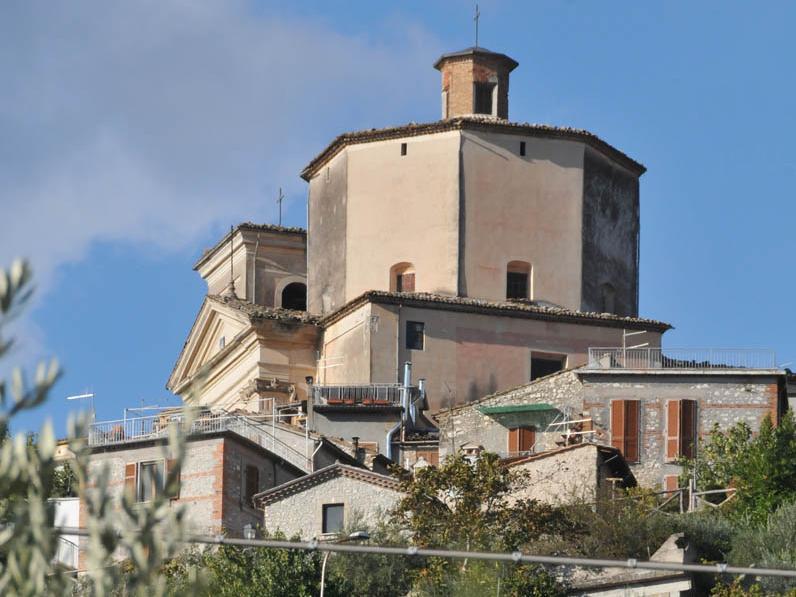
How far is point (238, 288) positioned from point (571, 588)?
27.2m

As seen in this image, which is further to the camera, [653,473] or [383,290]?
[383,290]

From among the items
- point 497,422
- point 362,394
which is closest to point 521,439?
point 497,422

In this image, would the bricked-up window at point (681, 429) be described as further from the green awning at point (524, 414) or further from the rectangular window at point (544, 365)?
the rectangular window at point (544, 365)

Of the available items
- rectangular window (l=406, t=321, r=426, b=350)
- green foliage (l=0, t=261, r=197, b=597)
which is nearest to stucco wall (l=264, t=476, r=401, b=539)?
rectangular window (l=406, t=321, r=426, b=350)

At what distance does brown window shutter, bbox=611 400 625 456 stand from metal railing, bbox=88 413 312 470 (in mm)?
6091

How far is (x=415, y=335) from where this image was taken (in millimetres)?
50375

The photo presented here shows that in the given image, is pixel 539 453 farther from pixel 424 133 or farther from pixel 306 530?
pixel 424 133

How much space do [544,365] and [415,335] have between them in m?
3.22

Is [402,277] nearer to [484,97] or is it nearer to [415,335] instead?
[415,335]

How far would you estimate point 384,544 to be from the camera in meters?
37.0

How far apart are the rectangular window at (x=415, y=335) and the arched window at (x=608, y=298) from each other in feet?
19.6

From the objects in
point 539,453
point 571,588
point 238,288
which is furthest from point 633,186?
point 571,588

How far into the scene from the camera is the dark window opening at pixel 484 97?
56.4 metres

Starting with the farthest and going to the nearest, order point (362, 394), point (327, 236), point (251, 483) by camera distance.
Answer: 1. point (327, 236)
2. point (362, 394)
3. point (251, 483)
